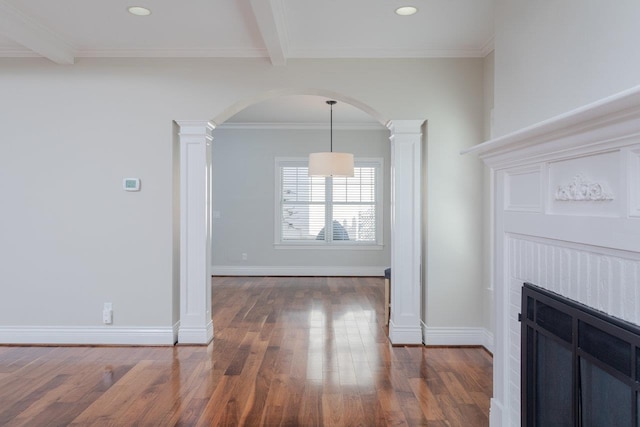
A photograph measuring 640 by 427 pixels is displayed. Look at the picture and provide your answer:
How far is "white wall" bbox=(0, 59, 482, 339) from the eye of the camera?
402 cm

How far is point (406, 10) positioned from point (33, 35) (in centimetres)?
276

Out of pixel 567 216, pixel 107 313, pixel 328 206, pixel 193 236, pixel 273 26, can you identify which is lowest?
pixel 107 313

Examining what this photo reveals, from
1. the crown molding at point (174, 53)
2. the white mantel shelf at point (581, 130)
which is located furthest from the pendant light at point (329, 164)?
the white mantel shelf at point (581, 130)

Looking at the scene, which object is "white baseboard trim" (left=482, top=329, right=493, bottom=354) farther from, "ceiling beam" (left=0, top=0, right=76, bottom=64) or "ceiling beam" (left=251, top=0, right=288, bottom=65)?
"ceiling beam" (left=0, top=0, right=76, bottom=64)

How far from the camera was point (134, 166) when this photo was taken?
4027 mm

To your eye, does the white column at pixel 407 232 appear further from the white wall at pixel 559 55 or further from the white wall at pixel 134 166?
the white wall at pixel 559 55

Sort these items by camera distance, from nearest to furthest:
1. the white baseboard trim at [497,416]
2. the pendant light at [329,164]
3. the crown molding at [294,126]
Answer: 1. the white baseboard trim at [497,416]
2. the pendant light at [329,164]
3. the crown molding at [294,126]

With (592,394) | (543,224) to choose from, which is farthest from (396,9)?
(592,394)

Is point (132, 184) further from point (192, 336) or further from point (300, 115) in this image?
point (300, 115)

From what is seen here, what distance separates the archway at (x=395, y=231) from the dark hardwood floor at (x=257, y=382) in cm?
23

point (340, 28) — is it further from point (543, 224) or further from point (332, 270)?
point (332, 270)

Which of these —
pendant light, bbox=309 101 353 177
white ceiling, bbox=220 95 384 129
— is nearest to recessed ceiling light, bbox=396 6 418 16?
white ceiling, bbox=220 95 384 129

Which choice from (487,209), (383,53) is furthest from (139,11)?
(487,209)

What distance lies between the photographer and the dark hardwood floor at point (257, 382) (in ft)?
8.73
